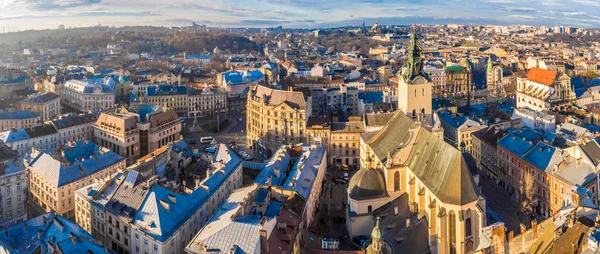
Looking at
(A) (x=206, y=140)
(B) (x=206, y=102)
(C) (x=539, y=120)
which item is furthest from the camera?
(B) (x=206, y=102)

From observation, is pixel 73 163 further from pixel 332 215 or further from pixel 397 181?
pixel 397 181

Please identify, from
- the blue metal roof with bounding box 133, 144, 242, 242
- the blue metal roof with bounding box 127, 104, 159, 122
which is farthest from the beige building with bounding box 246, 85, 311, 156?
the blue metal roof with bounding box 133, 144, 242, 242

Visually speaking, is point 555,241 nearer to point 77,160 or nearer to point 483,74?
point 77,160

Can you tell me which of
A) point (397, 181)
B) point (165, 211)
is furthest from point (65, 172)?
point (397, 181)

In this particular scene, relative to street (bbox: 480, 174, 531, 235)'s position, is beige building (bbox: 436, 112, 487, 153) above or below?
above

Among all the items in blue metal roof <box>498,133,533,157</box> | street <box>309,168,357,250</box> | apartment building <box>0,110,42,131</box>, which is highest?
apartment building <box>0,110,42,131</box>

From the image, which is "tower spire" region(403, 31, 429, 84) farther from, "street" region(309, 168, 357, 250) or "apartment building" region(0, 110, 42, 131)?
"apartment building" region(0, 110, 42, 131)
